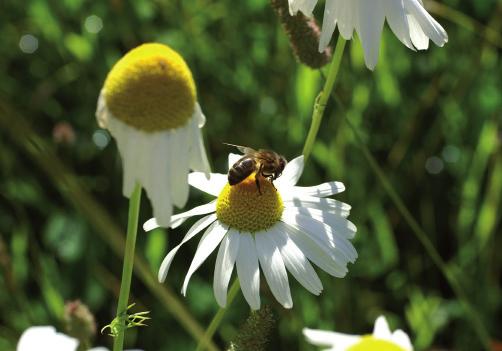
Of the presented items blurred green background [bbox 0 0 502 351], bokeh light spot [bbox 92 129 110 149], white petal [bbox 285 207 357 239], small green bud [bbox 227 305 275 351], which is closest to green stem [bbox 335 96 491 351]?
white petal [bbox 285 207 357 239]

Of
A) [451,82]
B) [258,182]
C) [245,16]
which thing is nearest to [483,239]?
[451,82]

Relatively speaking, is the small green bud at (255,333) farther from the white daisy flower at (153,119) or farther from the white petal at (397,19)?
the white petal at (397,19)

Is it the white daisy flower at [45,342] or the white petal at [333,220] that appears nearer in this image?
the white daisy flower at [45,342]

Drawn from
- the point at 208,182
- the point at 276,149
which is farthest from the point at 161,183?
the point at 276,149

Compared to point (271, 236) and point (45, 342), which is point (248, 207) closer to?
point (271, 236)

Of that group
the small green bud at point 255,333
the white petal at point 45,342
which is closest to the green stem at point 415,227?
the small green bud at point 255,333

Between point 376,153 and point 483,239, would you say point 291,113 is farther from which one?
point 483,239

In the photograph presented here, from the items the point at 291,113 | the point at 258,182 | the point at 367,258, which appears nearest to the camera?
the point at 258,182
